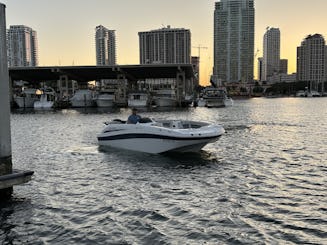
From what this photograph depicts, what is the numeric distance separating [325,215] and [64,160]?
38.7 ft

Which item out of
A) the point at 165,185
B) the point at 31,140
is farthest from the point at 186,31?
the point at 165,185

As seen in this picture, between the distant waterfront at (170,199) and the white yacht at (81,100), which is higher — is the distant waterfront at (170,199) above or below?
below

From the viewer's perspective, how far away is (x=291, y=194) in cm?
1140

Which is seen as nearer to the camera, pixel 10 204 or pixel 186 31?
pixel 10 204

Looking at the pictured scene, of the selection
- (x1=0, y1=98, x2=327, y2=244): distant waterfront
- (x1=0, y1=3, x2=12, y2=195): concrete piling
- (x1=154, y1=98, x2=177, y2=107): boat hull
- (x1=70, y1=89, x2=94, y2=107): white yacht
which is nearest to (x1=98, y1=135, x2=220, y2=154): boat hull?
(x1=0, y1=98, x2=327, y2=244): distant waterfront

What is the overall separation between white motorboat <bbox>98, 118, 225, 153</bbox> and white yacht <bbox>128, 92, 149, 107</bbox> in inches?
2549

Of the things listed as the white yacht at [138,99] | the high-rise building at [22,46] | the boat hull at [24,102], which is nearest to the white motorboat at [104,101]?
the white yacht at [138,99]

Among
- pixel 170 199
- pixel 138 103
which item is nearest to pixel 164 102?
pixel 138 103

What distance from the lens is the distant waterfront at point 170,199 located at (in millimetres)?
8555

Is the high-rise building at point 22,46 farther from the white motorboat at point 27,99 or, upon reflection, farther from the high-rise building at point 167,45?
the white motorboat at point 27,99

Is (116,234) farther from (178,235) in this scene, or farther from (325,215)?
(325,215)

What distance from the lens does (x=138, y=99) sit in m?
87.9

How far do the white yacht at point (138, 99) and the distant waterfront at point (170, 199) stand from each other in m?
65.9

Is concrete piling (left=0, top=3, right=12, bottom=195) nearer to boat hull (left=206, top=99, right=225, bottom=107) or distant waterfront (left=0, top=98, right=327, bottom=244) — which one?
distant waterfront (left=0, top=98, right=327, bottom=244)
